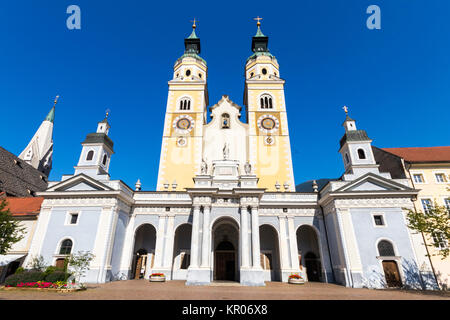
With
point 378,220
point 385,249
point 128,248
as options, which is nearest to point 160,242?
point 128,248

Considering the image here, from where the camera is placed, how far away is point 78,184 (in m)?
22.2

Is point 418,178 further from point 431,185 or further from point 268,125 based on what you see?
point 268,125

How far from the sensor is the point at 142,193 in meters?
24.3

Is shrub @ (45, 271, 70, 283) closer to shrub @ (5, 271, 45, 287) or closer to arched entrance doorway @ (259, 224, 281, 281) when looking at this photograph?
shrub @ (5, 271, 45, 287)

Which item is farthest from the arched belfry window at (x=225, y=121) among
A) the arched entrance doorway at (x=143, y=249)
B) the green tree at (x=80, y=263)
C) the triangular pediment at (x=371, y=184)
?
the green tree at (x=80, y=263)

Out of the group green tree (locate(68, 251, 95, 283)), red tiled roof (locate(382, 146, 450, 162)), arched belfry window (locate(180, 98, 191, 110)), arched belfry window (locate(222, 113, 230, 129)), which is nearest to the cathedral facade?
green tree (locate(68, 251, 95, 283))

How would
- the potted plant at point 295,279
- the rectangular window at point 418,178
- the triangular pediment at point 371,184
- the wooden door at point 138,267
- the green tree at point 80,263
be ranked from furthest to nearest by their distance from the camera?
the rectangular window at point 418,178, the wooden door at point 138,267, the triangular pediment at point 371,184, the potted plant at point 295,279, the green tree at point 80,263

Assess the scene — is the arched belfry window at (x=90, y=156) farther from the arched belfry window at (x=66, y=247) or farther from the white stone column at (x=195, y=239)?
the white stone column at (x=195, y=239)

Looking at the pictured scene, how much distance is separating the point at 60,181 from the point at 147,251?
10.8m

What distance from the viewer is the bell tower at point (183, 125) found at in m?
28.6

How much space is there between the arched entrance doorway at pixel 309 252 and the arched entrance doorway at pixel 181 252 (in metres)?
11.3
